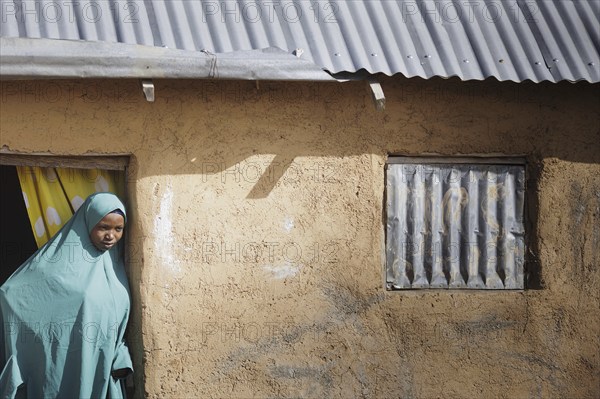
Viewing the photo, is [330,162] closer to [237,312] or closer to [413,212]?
[413,212]

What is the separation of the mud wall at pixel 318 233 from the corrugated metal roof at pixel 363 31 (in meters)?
0.22

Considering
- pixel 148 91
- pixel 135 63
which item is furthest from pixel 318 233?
pixel 135 63

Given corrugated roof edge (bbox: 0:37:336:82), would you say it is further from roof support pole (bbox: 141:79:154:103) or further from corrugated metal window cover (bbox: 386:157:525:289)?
corrugated metal window cover (bbox: 386:157:525:289)

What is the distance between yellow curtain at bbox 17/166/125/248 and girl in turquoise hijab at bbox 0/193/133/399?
17cm

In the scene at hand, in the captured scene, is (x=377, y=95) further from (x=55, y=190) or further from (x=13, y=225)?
(x=13, y=225)

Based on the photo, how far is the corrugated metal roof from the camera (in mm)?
5801

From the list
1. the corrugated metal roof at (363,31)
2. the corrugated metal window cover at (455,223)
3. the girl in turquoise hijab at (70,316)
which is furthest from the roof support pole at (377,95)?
the girl in turquoise hijab at (70,316)

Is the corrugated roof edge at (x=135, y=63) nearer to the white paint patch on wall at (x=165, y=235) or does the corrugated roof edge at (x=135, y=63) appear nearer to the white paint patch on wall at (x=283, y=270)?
the white paint patch on wall at (x=165, y=235)

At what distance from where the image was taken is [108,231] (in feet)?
18.8

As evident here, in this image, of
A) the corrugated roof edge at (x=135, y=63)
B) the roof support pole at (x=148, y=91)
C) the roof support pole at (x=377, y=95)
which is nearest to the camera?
the corrugated roof edge at (x=135, y=63)

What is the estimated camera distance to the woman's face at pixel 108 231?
571 centimetres

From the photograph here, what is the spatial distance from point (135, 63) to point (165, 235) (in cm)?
104

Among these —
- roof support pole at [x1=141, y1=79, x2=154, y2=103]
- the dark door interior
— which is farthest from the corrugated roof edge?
the dark door interior

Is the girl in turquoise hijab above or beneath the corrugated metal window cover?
beneath
